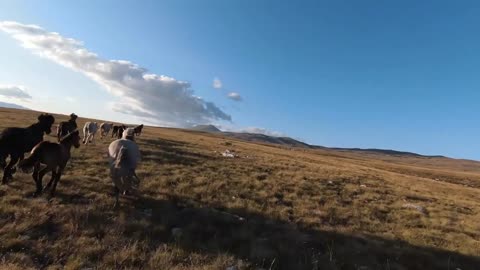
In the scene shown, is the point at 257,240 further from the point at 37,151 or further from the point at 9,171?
the point at 9,171

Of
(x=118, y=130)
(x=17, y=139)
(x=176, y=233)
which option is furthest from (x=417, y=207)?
(x=118, y=130)

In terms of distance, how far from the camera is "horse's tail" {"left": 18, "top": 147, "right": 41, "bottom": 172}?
35.8 ft

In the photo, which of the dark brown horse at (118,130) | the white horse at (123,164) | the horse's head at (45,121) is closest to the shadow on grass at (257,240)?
the white horse at (123,164)

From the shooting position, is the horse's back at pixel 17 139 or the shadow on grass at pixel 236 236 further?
the horse's back at pixel 17 139

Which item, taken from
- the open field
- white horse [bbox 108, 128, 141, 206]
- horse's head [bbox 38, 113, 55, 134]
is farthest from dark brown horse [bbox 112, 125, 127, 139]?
white horse [bbox 108, 128, 141, 206]

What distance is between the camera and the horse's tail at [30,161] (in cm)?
1091

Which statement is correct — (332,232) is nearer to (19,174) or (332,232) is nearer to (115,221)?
(115,221)

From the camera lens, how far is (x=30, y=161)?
10992 mm

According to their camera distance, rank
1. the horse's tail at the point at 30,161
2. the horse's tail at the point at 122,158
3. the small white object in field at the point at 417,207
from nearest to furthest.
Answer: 1. the horse's tail at the point at 30,161
2. the horse's tail at the point at 122,158
3. the small white object in field at the point at 417,207

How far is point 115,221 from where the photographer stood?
10.5 metres

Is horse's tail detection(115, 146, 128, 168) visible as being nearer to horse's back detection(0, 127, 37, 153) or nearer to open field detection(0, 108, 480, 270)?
open field detection(0, 108, 480, 270)

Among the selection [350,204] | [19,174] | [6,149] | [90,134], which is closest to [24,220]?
[6,149]

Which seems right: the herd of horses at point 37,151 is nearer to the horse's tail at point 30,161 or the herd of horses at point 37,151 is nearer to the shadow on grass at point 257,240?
the horse's tail at point 30,161

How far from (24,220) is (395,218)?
15121 millimetres
